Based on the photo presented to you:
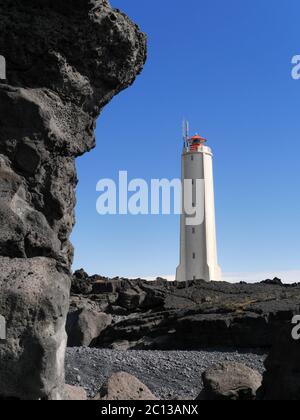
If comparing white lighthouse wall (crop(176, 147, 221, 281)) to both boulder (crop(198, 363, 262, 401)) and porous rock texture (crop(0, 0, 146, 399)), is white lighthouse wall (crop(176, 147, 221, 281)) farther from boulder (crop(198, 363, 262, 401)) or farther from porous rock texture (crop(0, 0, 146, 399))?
porous rock texture (crop(0, 0, 146, 399))

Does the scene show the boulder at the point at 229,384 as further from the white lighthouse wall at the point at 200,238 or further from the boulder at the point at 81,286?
the white lighthouse wall at the point at 200,238

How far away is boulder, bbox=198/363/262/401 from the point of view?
8672mm

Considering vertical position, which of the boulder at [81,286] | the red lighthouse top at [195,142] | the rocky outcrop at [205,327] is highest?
the red lighthouse top at [195,142]

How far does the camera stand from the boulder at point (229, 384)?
28.5 ft

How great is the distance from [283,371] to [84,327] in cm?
1344

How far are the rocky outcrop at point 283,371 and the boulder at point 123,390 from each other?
5.37 feet

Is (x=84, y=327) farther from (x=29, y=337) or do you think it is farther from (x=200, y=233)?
(x=200, y=233)

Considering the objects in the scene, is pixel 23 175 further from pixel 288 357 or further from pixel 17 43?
pixel 288 357

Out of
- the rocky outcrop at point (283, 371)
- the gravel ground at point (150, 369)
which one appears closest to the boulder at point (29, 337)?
the rocky outcrop at point (283, 371)

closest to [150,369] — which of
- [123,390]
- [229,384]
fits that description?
[229,384]

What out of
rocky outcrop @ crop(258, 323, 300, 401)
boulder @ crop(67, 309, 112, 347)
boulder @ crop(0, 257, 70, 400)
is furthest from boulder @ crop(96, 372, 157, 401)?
boulder @ crop(67, 309, 112, 347)

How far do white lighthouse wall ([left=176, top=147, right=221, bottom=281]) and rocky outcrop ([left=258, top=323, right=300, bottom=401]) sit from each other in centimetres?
3653
